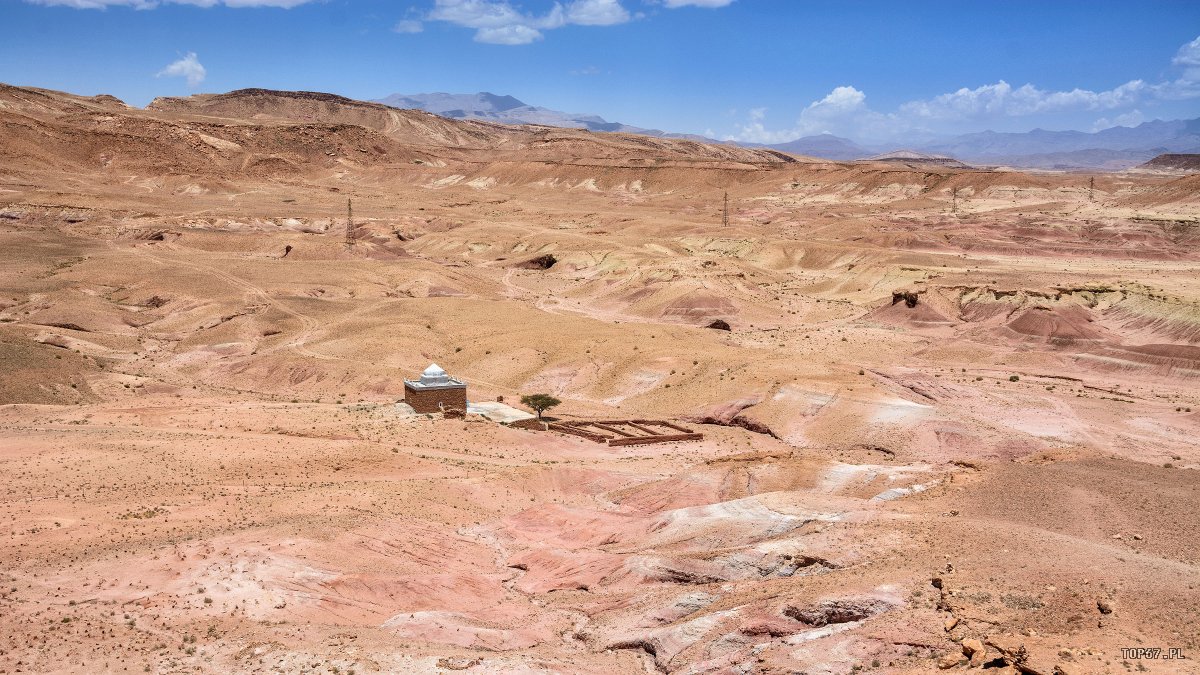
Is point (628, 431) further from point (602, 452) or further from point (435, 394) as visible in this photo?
point (435, 394)

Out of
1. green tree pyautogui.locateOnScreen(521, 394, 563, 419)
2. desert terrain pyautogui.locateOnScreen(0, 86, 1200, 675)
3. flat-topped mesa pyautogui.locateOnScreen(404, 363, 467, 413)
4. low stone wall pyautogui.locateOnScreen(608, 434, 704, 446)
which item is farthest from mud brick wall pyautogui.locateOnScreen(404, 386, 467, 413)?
low stone wall pyautogui.locateOnScreen(608, 434, 704, 446)

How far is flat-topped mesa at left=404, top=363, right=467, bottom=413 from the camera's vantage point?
36.2 m

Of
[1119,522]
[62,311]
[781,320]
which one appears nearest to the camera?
[1119,522]

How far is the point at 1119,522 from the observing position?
20234mm

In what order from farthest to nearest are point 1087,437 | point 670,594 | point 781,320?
1. point 781,320
2. point 1087,437
3. point 670,594

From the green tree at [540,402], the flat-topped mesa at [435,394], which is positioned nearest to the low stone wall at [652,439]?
the green tree at [540,402]

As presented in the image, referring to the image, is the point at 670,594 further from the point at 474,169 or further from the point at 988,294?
the point at 474,169

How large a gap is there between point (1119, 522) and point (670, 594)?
32.0ft

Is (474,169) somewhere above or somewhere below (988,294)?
above

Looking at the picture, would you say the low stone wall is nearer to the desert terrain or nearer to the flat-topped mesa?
the desert terrain

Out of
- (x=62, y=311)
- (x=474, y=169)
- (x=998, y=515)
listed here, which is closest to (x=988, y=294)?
(x=998, y=515)

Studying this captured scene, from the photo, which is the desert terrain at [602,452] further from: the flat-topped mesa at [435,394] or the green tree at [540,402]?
the green tree at [540,402]

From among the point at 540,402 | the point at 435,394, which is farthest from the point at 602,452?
the point at 435,394

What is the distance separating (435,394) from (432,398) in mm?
189
